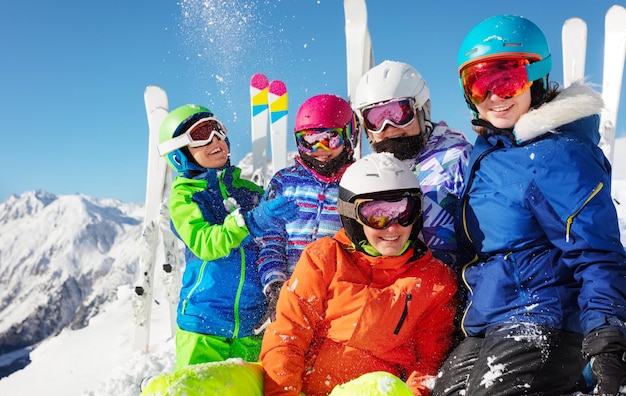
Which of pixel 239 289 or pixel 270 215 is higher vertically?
pixel 270 215

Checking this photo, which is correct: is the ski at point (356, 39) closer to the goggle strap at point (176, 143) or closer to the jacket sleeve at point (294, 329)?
the goggle strap at point (176, 143)

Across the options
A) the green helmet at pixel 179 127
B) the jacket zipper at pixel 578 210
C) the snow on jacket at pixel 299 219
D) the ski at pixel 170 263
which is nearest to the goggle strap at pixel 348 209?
the snow on jacket at pixel 299 219

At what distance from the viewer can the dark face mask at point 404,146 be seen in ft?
8.64

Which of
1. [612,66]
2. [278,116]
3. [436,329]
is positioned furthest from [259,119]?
[612,66]

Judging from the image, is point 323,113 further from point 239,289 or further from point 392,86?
point 239,289

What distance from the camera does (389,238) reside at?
7.02 ft

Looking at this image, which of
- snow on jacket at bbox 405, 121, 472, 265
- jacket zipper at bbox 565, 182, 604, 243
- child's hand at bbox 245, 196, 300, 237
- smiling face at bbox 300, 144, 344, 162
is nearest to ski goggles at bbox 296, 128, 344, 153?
smiling face at bbox 300, 144, 344, 162

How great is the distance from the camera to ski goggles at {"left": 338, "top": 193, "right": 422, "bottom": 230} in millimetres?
2139

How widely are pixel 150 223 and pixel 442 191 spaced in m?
4.30

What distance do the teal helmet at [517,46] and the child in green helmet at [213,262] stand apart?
1.25 meters

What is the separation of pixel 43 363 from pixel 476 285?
6.25 meters

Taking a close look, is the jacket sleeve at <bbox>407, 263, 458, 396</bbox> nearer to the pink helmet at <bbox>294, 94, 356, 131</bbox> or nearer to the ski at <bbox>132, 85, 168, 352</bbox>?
the pink helmet at <bbox>294, 94, 356, 131</bbox>

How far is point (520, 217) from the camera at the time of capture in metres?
1.86

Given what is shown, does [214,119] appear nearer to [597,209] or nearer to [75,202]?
[597,209]
